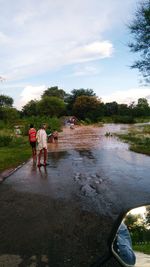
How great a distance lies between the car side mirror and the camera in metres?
1.84

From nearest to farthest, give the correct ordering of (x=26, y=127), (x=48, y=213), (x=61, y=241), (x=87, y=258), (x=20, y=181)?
1. (x=87, y=258)
2. (x=61, y=241)
3. (x=48, y=213)
4. (x=20, y=181)
5. (x=26, y=127)

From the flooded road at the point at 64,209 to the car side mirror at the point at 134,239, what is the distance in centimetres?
7

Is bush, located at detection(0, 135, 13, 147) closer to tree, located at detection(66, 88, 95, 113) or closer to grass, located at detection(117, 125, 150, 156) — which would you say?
grass, located at detection(117, 125, 150, 156)

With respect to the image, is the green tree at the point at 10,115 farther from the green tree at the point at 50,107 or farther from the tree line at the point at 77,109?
the green tree at the point at 50,107

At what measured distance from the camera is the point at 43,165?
18250 mm

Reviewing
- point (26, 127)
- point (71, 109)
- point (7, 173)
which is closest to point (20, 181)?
point (7, 173)

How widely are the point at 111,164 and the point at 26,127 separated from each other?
2733cm

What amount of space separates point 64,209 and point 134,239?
726 centimetres

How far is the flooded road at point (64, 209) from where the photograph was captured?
6129 mm

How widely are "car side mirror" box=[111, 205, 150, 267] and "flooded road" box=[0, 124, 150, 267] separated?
2.8 inches

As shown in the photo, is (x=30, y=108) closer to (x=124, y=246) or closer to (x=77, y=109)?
(x=77, y=109)

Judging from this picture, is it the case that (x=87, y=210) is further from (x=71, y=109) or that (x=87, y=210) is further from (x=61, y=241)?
(x=71, y=109)

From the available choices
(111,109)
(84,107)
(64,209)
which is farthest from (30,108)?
(64,209)

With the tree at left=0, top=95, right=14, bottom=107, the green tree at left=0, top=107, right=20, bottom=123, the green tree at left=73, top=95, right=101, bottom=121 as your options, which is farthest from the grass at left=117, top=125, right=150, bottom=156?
the tree at left=0, top=95, right=14, bottom=107
